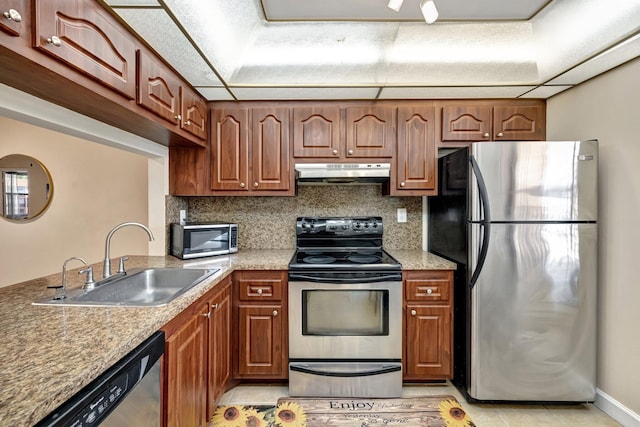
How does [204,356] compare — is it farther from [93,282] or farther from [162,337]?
[93,282]

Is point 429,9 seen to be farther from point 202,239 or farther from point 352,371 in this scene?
point 352,371

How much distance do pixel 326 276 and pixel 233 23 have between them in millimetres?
1615

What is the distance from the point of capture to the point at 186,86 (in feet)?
6.77

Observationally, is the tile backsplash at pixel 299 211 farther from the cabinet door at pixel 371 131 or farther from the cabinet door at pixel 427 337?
the cabinet door at pixel 427 337

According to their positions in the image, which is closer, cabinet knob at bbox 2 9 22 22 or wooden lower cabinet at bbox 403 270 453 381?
cabinet knob at bbox 2 9 22 22

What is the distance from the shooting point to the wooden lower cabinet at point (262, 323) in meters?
2.15

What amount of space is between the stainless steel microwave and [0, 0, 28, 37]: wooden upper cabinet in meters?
1.46

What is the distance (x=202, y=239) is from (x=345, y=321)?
3.98ft

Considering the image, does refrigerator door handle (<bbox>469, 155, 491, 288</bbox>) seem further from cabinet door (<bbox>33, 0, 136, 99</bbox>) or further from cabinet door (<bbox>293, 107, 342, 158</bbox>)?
cabinet door (<bbox>33, 0, 136, 99</bbox>)

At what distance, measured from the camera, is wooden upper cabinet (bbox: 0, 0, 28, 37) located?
2.91ft

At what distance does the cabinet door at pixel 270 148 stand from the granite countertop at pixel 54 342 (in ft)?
3.49

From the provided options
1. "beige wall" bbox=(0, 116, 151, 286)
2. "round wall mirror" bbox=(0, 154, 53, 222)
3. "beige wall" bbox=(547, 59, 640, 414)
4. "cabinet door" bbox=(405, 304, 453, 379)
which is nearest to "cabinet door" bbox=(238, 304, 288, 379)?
"cabinet door" bbox=(405, 304, 453, 379)

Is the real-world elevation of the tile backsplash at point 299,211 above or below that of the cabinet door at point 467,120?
below

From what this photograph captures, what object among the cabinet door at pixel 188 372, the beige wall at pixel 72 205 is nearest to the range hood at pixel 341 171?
the cabinet door at pixel 188 372
